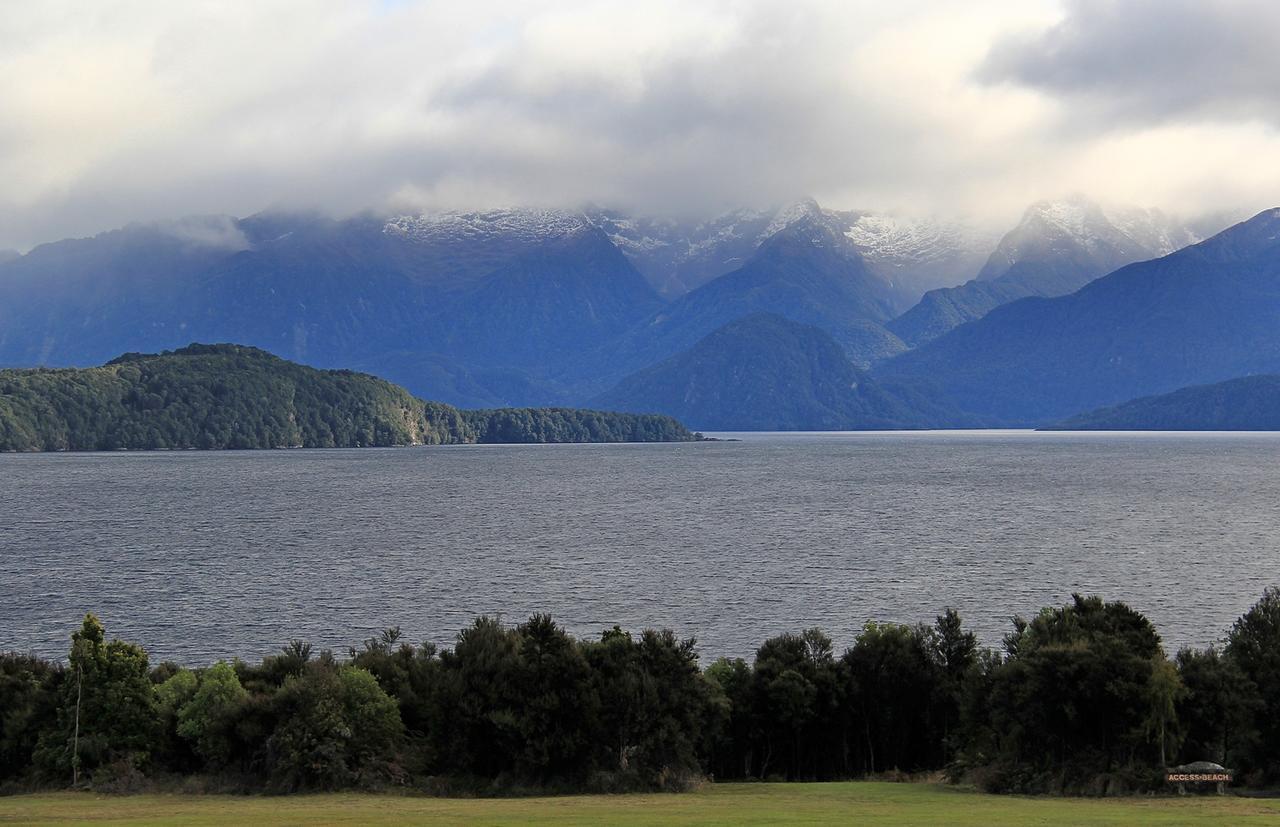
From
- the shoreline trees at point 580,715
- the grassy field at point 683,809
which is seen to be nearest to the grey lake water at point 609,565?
the shoreline trees at point 580,715

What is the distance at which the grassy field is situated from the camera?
3531cm

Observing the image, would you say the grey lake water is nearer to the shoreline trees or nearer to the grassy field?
the shoreline trees

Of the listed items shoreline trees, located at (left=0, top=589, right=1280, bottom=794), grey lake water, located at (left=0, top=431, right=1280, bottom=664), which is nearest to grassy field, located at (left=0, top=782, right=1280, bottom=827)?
shoreline trees, located at (left=0, top=589, right=1280, bottom=794)

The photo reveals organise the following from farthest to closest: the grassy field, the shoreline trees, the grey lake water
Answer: the grey lake water
the shoreline trees
the grassy field

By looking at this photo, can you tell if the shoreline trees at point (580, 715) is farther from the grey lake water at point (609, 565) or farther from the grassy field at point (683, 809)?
the grey lake water at point (609, 565)

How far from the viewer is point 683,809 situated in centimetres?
3862

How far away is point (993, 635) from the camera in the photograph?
7756 cm

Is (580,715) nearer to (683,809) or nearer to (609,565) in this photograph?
(683,809)

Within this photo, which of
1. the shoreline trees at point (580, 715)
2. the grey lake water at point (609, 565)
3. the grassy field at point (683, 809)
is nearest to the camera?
the grassy field at point (683, 809)

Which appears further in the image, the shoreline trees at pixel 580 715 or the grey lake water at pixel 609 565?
the grey lake water at pixel 609 565

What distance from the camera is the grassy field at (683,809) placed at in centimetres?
3531

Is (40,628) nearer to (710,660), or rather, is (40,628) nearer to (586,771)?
(710,660)

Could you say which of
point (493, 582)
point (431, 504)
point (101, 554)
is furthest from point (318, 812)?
point (431, 504)

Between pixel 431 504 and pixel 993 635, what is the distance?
A: 402 ft
